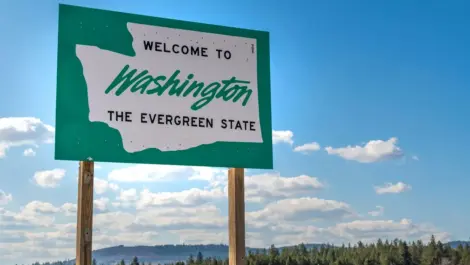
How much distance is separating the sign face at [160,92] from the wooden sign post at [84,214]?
183mm

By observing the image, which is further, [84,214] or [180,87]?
[180,87]

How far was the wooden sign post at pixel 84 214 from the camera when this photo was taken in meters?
7.20

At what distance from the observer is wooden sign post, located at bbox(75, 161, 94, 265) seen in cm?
720

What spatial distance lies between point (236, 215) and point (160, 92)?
1.81 m

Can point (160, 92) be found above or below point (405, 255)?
above

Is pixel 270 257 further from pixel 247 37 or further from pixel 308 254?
pixel 247 37

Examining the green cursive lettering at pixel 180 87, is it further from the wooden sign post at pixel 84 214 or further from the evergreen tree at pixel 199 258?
the evergreen tree at pixel 199 258

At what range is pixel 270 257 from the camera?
9344cm

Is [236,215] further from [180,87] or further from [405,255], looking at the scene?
[405,255]

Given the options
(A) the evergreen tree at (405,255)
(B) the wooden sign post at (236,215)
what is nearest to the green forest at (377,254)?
(A) the evergreen tree at (405,255)

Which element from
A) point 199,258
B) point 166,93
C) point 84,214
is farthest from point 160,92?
point 199,258

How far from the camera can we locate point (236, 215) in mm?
8250

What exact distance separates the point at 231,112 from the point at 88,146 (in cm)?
189

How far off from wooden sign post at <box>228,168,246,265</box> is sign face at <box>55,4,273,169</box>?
18 cm
